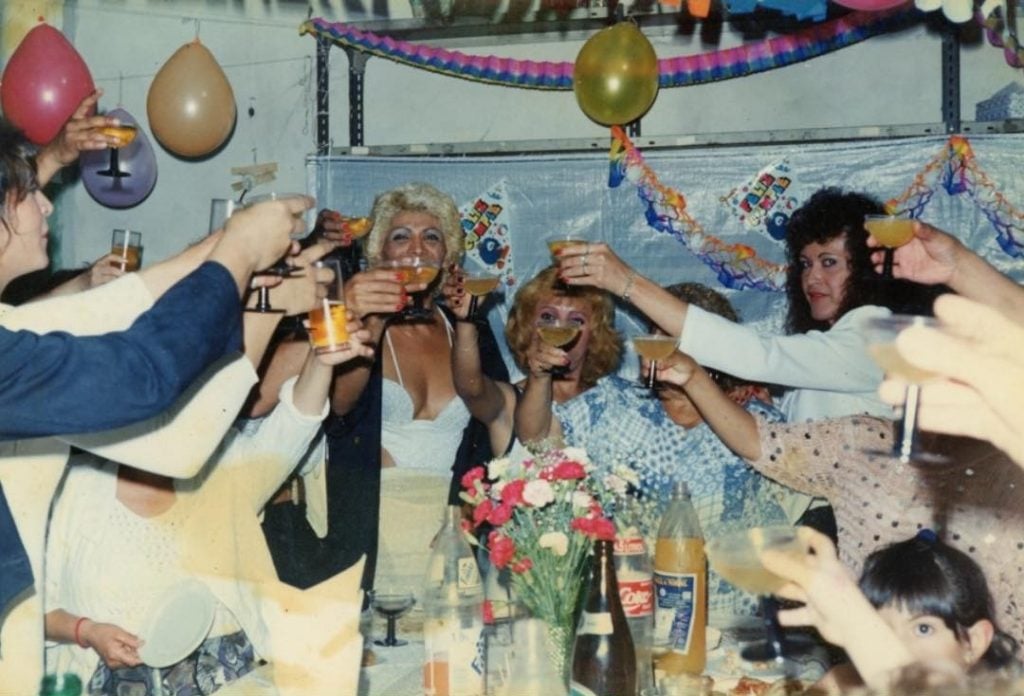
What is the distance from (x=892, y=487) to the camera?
6.89 ft

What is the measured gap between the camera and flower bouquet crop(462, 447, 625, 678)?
1.83 meters

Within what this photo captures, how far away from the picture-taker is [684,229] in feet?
13.0

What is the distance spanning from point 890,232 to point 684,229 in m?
1.68

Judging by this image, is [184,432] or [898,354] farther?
[184,432]

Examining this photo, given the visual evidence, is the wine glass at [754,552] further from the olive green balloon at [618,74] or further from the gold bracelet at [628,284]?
the olive green balloon at [618,74]

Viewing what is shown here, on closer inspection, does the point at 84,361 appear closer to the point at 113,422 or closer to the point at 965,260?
the point at 113,422

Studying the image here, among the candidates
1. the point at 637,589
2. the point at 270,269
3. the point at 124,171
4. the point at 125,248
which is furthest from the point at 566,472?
the point at 124,171

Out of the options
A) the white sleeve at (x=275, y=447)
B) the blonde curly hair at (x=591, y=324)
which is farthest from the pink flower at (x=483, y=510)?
the blonde curly hair at (x=591, y=324)

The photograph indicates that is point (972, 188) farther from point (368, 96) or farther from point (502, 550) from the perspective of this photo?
point (502, 550)

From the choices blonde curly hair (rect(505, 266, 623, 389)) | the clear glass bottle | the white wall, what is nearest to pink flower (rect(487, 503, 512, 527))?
the clear glass bottle

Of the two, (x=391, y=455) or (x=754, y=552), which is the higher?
(x=754, y=552)

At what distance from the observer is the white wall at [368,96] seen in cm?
443

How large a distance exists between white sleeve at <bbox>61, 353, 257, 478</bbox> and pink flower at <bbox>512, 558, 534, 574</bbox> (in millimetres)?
536

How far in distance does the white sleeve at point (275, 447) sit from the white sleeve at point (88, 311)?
0.39 meters
